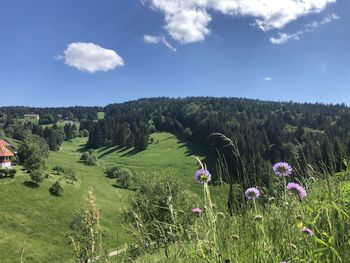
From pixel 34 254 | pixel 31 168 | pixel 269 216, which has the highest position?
pixel 269 216

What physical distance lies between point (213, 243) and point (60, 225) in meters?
78.6

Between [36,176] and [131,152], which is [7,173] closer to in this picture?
[36,176]

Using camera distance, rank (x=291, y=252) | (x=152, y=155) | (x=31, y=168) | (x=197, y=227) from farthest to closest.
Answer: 1. (x=152, y=155)
2. (x=31, y=168)
3. (x=197, y=227)
4. (x=291, y=252)

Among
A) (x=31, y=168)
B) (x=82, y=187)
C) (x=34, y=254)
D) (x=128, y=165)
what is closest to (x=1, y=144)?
(x=31, y=168)

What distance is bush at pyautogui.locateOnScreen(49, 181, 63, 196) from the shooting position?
90.2 metres

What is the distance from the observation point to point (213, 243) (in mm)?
2871

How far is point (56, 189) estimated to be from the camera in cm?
9062

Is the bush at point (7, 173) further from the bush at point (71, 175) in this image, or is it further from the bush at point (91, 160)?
the bush at point (91, 160)

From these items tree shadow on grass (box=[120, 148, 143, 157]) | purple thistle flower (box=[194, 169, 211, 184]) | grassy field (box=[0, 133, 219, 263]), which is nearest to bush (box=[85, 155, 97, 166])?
tree shadow on grass (box=[120, 148, 143, 157])

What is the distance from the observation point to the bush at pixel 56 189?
90250 mm

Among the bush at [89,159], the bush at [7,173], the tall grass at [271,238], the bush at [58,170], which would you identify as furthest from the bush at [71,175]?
the tall grass at [271,238]

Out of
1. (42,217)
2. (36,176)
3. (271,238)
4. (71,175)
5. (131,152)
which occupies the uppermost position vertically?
(271,238)

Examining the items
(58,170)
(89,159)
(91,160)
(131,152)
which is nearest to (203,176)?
(58,170)

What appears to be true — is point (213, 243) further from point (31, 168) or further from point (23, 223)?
point (31, 168)
